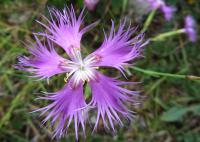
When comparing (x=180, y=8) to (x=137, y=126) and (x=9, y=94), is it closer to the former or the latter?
(x=137, y=126)

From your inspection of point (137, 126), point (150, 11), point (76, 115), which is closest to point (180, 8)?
point (150, 11)

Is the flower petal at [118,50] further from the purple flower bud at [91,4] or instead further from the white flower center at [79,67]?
the purple flower bud at [91,4]

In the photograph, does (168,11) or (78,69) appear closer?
(78,69)

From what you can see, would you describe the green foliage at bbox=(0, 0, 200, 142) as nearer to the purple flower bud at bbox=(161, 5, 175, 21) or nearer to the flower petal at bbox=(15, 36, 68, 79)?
the purple flower bud at bbox=(161, 5, 175, 21)

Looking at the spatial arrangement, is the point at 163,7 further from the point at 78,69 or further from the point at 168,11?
the point at 78,69

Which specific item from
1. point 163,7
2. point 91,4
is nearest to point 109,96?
point 91,4

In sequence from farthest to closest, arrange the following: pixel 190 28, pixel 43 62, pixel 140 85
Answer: pixel 190 28 → pixel 140 85 → pixel 43 62

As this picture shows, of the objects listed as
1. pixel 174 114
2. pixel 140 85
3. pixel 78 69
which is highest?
pixel 78 69
